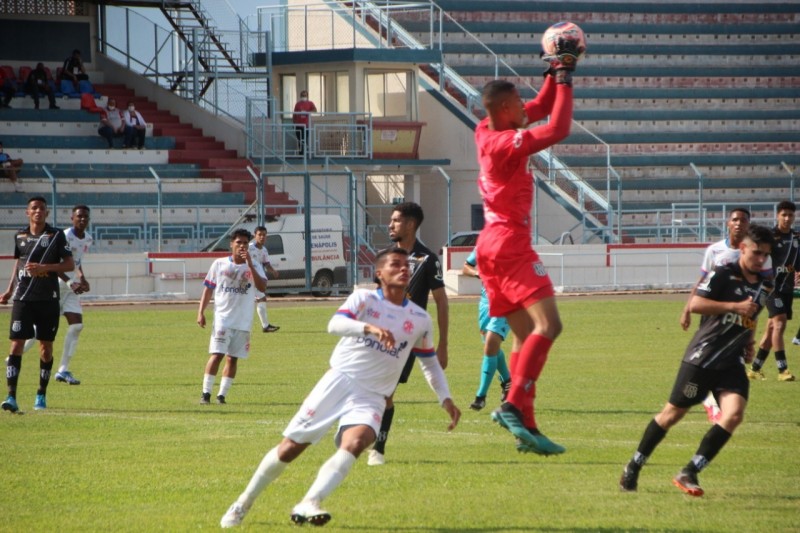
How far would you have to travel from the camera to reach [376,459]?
383 inches

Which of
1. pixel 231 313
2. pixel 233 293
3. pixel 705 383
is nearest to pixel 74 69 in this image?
pixel 233 293

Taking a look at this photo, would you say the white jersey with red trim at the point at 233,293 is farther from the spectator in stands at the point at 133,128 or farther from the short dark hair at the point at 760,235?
the spectator in stands at the point at 133,128

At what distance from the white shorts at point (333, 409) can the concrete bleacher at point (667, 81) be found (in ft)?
109

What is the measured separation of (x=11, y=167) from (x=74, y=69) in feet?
25.8

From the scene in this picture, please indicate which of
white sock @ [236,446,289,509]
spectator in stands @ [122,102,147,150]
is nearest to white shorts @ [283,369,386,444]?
white sock @ [236,446,289,509]

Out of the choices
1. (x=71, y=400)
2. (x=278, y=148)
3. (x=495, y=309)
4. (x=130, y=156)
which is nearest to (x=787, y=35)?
(x=278, y=148)

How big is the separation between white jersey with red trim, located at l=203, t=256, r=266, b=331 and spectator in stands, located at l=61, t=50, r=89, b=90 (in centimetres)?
2794

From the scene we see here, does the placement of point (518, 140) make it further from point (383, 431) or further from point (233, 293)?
point (233, 293)

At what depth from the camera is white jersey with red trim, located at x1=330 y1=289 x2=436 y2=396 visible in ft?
24.4

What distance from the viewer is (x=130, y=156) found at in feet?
123

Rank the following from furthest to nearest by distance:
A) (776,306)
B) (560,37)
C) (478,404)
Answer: (776,306) → (478,404) → (560,37)

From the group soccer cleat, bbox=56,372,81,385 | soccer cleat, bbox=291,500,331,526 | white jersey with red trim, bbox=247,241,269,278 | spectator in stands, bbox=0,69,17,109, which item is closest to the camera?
soccer cleat, bbox=291,500,331,526

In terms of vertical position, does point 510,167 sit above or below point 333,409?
above

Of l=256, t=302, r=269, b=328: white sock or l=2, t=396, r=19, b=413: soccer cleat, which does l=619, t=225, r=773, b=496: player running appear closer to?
l=2, t=396, r=19, b=413: soccer cleat
